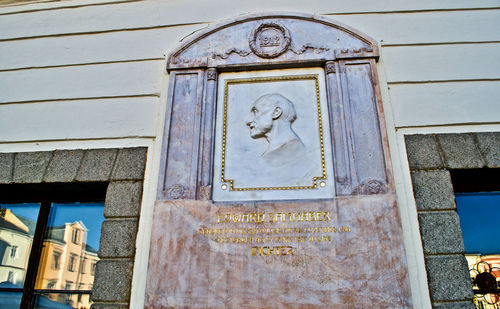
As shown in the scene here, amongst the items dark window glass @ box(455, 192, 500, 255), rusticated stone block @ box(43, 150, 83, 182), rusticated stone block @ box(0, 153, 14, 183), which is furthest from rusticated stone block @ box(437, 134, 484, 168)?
rusticated stone block @ box(0, 153, 14, 183)

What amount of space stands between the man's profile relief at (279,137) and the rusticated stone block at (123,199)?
1.28m

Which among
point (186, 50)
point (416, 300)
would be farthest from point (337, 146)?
point (186, 50)

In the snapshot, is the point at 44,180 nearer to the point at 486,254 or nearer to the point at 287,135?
the point at 287,135

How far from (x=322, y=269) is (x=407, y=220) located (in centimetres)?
92

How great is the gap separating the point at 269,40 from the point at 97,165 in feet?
7.58

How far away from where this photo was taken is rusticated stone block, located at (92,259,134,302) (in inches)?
131

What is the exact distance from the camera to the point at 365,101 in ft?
12.4

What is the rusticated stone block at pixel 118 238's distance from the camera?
346 cm

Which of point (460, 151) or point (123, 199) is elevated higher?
point (460, 151)

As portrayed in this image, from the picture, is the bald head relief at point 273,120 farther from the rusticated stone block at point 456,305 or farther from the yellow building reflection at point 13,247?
the yellow building reflection at point 13,247

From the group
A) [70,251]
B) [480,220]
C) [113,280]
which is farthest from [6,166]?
[480,220]

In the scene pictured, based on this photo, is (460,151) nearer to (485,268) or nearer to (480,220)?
(480,220)

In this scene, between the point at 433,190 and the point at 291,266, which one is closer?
the point at 291,266

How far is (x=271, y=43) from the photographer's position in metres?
4.17
